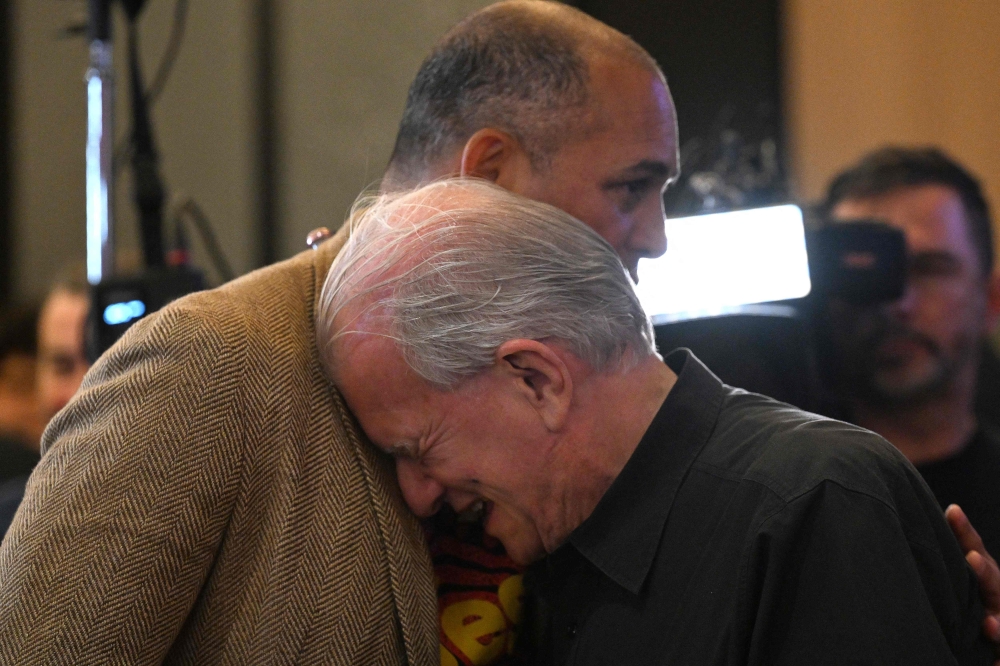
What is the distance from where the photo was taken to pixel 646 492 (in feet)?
3.59

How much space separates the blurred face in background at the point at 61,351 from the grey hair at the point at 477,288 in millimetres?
1775

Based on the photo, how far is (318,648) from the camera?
1.05 m

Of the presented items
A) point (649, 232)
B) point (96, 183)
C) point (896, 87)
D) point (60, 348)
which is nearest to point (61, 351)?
point (60, 348)

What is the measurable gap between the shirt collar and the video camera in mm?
416

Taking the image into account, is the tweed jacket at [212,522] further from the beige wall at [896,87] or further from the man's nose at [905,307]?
the beige wall at [896,87]

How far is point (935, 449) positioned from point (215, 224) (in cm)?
239

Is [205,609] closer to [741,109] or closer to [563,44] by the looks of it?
[563,44]

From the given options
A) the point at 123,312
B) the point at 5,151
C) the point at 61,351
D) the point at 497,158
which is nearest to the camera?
the point at 497,158

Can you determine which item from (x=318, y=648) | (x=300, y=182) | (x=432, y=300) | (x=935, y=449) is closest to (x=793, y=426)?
(x=432, y=300)

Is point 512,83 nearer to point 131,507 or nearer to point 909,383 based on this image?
point 131,507

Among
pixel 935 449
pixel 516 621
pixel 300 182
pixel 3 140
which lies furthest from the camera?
pixel 3 140

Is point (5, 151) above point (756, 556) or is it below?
above

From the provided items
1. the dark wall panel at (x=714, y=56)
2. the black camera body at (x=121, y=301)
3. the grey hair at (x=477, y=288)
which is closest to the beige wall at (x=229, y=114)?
the dark wall panel at (x=714, y=56)

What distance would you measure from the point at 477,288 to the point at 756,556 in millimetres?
377
